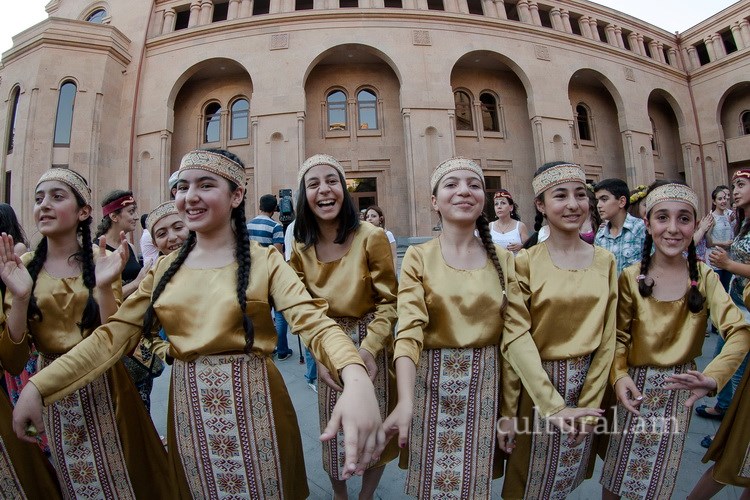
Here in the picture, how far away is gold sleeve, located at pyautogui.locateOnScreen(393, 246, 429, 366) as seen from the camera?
1.44 meters

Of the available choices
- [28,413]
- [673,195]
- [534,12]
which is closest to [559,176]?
[673,195]

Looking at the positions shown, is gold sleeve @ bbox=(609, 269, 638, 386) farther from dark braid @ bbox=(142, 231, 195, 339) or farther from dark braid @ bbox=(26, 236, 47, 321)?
dark braid @ bbox=(26, 236, 47, 321)

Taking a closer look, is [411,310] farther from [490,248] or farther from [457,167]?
[457,167]

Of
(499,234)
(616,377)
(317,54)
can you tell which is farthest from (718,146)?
(616,377)

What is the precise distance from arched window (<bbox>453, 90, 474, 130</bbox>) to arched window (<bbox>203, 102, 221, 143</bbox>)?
1031cm

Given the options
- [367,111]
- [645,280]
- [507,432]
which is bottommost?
[507,432]

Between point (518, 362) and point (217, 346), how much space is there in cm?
129

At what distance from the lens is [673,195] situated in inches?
74.0

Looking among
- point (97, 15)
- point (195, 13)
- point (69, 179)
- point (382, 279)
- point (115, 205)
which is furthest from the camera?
point (97, 15)

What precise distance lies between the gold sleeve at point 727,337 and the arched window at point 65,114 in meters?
18.3

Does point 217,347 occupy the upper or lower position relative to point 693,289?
lower

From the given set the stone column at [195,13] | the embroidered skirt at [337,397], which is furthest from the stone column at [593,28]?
the embroidered skirt at [337,397]

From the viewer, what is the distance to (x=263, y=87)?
13.7 m

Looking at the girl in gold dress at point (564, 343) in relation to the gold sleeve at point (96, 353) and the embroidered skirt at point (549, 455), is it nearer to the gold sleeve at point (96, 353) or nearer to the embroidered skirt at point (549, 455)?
the embroidered skirt at point (549, 455)
